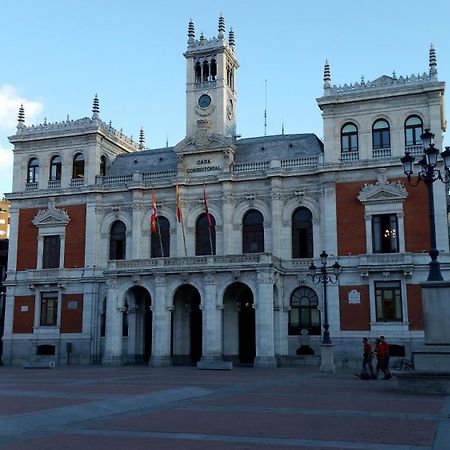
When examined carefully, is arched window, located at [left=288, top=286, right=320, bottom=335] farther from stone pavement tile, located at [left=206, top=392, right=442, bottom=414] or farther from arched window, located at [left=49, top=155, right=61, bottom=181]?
arched window, located at [left=49, top=155, right=61, bottom=181]

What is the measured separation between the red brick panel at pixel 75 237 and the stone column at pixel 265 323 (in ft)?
58.0

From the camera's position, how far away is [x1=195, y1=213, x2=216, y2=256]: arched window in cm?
5266

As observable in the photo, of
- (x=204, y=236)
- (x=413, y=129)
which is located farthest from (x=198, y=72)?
(x=413, y=129)

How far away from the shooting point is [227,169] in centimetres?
5278

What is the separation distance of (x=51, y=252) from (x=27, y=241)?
2.67 m

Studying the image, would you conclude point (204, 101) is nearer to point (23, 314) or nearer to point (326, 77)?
point (326, 77)

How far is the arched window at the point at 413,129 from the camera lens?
48.1 m

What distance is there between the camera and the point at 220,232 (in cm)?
5209

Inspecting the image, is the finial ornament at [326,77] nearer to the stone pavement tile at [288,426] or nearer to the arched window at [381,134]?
the arched window at [381,134]

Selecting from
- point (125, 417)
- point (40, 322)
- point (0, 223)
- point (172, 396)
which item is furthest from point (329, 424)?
point (0, 223)

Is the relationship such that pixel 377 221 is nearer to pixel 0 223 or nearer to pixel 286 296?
pixel 286 296

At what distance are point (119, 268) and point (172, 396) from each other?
2782 cm

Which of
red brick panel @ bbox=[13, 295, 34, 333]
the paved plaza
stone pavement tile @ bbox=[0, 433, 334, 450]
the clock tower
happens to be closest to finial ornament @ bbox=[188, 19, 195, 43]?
the clock tower

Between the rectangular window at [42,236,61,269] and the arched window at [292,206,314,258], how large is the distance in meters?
21.1
